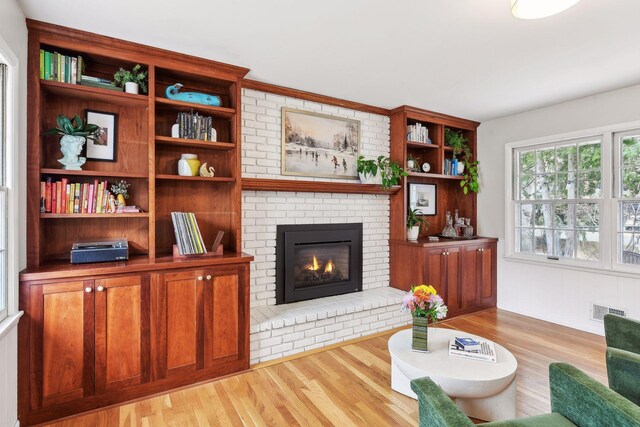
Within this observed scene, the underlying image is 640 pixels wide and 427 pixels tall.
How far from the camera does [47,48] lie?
7.42 ft

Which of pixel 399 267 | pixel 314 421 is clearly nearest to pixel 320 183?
pixel 399 267

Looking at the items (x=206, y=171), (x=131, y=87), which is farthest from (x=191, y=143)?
(x=131, y=87)

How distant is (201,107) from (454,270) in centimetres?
327

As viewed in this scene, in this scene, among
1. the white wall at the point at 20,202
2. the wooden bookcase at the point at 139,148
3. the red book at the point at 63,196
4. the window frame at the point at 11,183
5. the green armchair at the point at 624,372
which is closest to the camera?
the green armchair at the point at 624,372

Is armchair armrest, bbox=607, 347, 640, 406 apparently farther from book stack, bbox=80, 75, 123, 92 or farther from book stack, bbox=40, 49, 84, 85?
book stack, bbox=40, 49, 84, 85

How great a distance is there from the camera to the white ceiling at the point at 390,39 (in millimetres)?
1924

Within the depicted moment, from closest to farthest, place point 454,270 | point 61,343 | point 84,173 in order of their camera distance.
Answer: point 61,343, point 84,173, point 454,270

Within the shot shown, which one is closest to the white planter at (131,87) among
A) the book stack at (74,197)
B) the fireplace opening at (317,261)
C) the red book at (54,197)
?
the book stack at (74,197)

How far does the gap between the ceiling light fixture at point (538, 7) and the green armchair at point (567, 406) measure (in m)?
1.68

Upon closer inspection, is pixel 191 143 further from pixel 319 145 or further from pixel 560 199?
pixel 560 199

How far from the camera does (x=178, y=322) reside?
92.9 inches

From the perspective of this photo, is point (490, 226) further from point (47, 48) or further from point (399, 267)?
point (47, 48)

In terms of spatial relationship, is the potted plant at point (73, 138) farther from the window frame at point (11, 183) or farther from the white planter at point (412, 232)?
the white planter at point (412, 232)

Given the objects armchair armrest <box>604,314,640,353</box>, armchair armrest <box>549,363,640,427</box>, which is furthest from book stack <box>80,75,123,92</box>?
armchair armrest <box>604,314,640,353</box>
